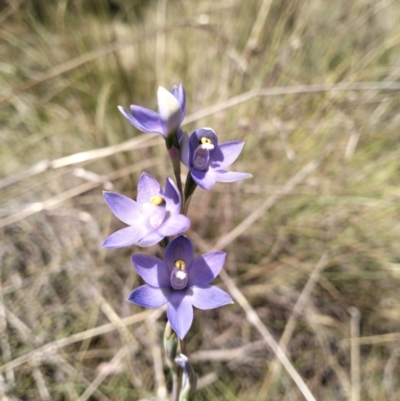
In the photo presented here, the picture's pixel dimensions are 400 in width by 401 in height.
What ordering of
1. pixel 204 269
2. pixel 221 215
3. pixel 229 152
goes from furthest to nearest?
pixel 221 215
pixel 229 152
pixel 204 269

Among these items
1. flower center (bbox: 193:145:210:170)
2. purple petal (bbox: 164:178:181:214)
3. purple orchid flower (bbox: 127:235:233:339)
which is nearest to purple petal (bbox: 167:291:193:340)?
purple orchid flower (bbox: 127:235:233:339)

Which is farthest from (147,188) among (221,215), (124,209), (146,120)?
(221,215)

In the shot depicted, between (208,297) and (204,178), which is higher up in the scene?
(204,178)

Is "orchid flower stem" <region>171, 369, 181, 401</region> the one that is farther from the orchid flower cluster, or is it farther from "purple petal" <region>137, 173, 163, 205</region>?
"purple petal" <region>137, 173, 163, 205</region>

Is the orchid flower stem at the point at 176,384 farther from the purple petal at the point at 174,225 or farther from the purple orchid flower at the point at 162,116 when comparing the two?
the purple orchid flower at the point at 162,116

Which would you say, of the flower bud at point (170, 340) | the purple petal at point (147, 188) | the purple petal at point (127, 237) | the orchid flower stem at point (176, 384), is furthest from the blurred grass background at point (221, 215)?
the purple petal at point (127, 237)

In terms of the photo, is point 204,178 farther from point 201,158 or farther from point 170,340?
point 170,340
